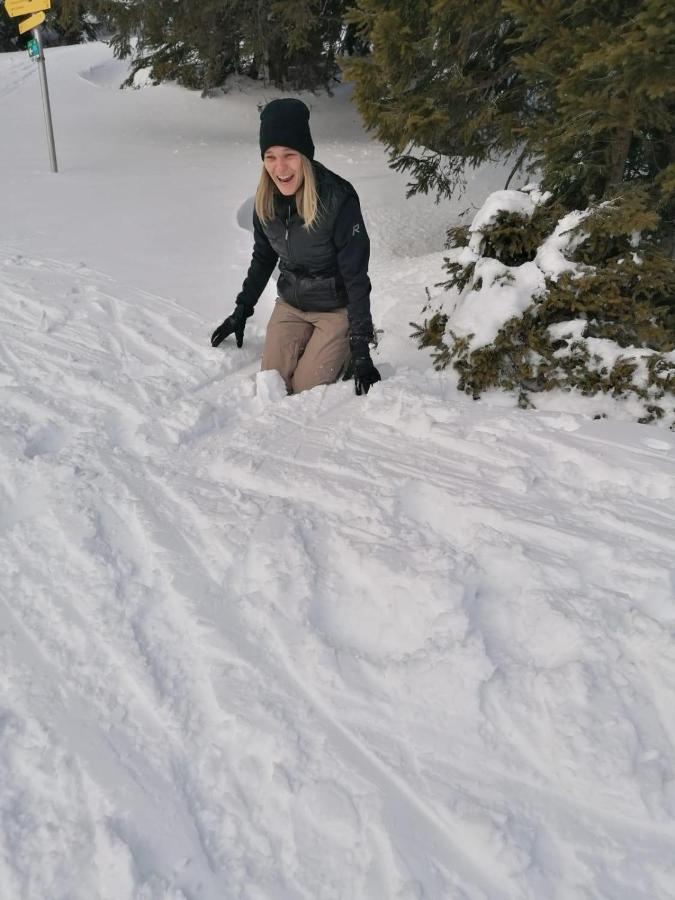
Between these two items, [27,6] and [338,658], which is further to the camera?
[27,6]

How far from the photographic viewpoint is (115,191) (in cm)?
786

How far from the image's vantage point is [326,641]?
2.00 metres

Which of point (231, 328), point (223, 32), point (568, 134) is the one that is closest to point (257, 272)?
point (231, 328)

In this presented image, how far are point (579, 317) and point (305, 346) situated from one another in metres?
1.70

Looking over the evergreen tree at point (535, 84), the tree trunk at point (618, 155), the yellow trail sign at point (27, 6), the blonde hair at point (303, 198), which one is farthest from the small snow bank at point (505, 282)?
the yellow trail sign at point (27, 6)

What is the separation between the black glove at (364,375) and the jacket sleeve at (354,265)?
65 mm

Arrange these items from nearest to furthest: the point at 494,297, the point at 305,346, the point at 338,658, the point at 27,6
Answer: the point at 338,658, the point at 494,297, the point at 305,346, the point at 27,6

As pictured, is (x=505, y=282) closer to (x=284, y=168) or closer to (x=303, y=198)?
(x=303, y=198)

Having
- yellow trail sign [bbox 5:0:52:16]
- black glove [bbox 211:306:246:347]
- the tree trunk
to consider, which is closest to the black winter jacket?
black glove [bbox 211:306:246:347]

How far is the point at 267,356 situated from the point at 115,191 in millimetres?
5255

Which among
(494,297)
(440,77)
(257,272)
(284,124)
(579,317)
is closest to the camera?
(284,124)

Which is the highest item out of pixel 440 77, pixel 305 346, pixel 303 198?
pixel 440 77

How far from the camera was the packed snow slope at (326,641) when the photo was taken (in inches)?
58.4

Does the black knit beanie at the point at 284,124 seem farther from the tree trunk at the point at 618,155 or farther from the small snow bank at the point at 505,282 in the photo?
the tree trunk at the point at 618,155
